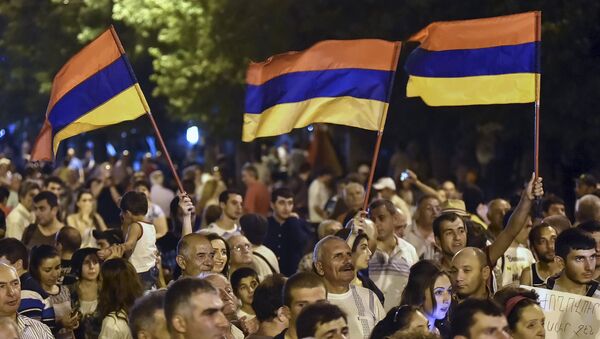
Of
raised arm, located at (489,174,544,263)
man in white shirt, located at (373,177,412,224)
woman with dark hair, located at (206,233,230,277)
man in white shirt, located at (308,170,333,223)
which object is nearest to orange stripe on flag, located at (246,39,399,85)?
raised arm, located at (489,174,544,263)

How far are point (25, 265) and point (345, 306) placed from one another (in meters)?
2.64

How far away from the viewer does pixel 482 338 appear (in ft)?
26.1

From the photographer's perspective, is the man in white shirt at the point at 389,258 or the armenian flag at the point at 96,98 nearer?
the man in white shirt at the point at 389,258

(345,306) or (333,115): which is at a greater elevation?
(333,115)

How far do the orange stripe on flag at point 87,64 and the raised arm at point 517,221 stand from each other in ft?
11.9

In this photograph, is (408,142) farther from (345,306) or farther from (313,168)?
(345,306)

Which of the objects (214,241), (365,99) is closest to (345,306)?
(214,241)

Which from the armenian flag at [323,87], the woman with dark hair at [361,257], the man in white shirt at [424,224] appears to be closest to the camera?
the woman with dark hair at [361,257]

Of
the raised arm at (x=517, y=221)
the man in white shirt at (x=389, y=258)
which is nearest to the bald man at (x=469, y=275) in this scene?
the raised arm at (x=517, y=221)

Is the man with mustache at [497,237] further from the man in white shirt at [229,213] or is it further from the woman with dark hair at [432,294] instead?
the man in white shirt at [229,213]

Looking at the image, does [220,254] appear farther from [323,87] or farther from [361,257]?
[323,87]

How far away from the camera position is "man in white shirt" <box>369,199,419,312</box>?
40.2 ft

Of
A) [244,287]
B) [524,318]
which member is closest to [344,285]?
[244,287]

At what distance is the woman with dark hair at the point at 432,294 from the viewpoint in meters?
9.82
